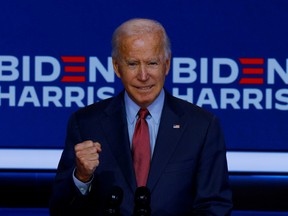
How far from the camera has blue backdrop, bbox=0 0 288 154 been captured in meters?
3.44

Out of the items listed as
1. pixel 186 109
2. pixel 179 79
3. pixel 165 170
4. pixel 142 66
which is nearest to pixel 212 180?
pixel 165 170

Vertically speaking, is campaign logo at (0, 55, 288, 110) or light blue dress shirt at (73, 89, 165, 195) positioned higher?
campaign logo at (0, 55, 288, 110)

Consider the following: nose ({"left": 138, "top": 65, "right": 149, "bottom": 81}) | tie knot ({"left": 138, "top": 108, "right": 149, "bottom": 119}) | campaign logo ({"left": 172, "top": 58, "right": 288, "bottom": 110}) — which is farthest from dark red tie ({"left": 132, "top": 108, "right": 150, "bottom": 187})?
campaign logo ({"left": 172, "top": 58, "right": 288, "bottom": 110})

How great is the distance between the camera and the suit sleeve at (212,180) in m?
2.12

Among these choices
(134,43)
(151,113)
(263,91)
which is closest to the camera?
(134,43)

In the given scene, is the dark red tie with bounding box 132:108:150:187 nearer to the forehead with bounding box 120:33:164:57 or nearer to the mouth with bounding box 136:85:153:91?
the mouth with bounding box 136:85:153:91

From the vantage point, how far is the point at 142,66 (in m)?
2.17

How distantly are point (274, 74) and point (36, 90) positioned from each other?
1.00m

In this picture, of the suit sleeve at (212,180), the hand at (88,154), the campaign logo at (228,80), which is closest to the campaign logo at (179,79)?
the campaign logo at (228,80)

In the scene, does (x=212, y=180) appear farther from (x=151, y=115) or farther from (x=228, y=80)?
→ (x=228, y=80)

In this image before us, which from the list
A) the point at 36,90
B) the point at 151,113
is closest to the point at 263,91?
the point at 36,90

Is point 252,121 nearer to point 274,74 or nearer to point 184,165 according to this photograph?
point 274,74

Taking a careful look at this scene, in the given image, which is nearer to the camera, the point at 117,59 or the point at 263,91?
the point at 117,59

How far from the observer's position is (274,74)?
3.44 metres
